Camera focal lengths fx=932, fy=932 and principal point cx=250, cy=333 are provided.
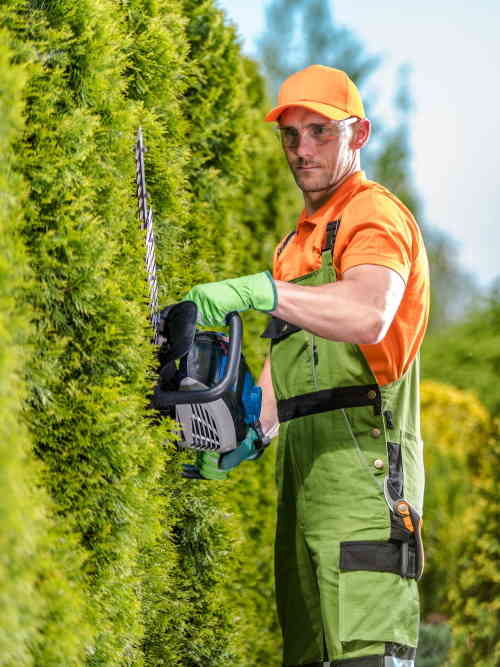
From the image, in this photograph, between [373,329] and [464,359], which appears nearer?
[373,329]

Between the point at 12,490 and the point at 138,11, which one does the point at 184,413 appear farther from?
the point at 138,11

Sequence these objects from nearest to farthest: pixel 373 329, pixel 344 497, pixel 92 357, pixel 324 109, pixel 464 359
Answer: pixel 92 357, pixel 373 329, pixel 344 497, pixel 324 109, pixel 464 359

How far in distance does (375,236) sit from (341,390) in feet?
1.78

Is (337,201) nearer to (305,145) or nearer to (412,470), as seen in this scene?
(305,145)

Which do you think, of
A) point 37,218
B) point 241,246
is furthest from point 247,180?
point 37,218

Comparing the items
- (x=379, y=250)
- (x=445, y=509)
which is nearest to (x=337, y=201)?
(x=379, y=250)

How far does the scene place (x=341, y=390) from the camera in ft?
10.1

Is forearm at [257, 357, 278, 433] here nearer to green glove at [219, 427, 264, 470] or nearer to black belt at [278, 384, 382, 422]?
green glove at [219, 427, 264, 470]

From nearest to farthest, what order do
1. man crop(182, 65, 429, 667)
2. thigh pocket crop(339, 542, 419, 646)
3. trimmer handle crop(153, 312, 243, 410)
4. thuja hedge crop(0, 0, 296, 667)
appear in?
thuja hedge crop(0, 0, 296, 667)
trimmer handle crop(153, 312, 243, 410)
man crop(182, 65, 429, 667)
thigh pocket crop(339, 542, 419, 646)

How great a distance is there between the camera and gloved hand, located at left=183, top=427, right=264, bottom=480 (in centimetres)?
325

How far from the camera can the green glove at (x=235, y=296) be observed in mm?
2732

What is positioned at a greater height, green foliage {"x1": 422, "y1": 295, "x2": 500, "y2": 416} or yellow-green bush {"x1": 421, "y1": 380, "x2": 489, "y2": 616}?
green foliage {"x1": 422, "y1": 295, "x2": 500, "y2": 416}

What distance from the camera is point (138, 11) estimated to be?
10.1 feet

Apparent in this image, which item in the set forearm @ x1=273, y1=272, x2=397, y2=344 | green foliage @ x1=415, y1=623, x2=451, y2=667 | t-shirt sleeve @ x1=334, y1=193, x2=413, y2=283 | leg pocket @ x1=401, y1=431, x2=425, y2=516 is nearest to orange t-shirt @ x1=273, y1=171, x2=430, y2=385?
t-shirt sleeve @ x1=334, y1=193, x2=413, y2=283
